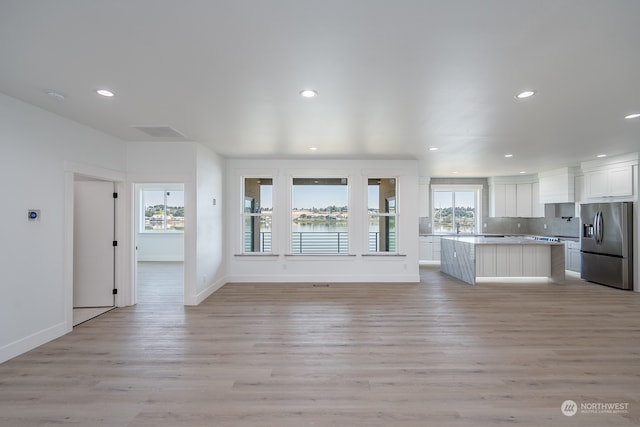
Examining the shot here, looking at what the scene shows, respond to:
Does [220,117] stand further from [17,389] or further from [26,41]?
[17,389]

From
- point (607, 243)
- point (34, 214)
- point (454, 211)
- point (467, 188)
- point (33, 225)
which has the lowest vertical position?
point (607, 243)

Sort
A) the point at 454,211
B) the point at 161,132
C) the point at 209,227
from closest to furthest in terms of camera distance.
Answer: the point at 161,132, the point at 209,227, the point at 454,211

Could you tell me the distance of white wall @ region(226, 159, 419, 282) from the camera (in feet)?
22.1

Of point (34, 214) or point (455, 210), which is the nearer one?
point (34, 214)

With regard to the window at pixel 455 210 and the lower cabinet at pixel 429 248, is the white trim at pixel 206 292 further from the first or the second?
the window at pixel 455 210

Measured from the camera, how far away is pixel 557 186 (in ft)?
26.0

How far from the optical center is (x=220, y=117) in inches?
151

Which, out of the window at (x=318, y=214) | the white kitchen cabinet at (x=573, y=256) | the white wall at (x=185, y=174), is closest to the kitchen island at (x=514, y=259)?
the white kitchen cabinet at (x=573, y=256)

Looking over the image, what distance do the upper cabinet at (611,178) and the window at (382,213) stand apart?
4.27m

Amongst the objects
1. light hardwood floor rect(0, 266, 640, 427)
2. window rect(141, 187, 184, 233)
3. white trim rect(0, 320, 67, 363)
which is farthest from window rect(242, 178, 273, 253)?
window rect(141, 187, 184, 233)

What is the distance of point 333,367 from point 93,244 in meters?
4.25

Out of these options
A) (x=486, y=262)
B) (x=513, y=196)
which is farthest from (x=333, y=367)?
(x=513, y=196)

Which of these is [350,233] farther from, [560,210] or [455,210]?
[560,210]

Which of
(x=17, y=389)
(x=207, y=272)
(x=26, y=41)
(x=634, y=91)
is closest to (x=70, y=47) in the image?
(x=26, y=41)
